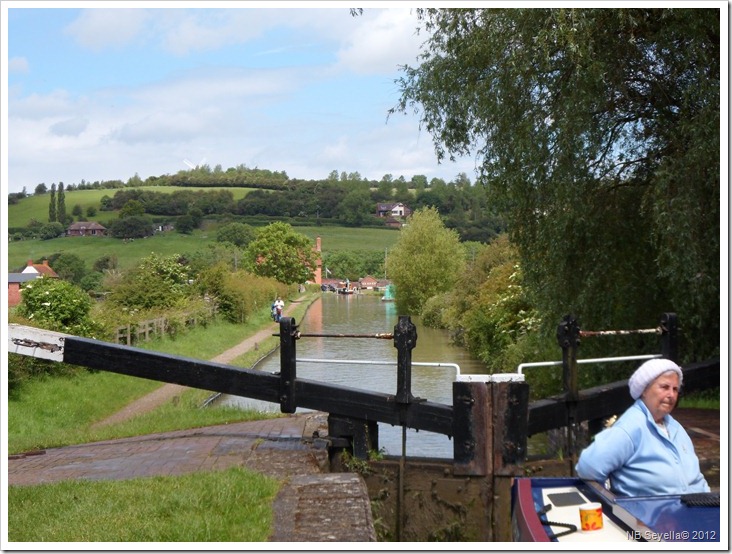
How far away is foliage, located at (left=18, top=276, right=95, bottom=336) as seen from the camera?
741 inches

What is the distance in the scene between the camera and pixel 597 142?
37.8ft

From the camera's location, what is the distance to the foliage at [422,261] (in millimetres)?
39656

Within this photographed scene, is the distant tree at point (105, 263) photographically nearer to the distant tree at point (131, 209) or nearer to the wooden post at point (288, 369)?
the distant tree at point (131, 209)

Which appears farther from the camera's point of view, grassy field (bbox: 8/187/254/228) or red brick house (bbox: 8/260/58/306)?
grassy field (bbox: 8/187/254/228)

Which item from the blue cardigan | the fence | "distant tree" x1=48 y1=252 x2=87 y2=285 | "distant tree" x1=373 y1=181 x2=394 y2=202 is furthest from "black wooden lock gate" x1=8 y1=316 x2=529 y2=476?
"distant tree" x1=373 y1=181 x2=394 y2=202

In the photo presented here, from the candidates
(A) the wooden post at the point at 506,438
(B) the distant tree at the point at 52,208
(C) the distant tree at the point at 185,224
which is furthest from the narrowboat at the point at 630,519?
(C) the distant tree at the point at 185,224

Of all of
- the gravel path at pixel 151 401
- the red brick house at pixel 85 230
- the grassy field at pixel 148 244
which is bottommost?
the gravel path at pixel 151 401

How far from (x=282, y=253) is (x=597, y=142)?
200 feet

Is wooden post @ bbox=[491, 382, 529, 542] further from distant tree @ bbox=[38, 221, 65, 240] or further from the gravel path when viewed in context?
distant tree @ bbox=[38, 221, 65, 240]

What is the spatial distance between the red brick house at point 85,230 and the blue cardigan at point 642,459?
42077 millimetres

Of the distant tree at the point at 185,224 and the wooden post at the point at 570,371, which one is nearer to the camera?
the wooden post at the point at 570,371

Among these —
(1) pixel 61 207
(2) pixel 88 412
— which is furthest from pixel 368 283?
(2) pixel 88 412

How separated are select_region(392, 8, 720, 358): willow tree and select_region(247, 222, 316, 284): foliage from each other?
53.6 m

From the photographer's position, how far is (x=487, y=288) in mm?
26031
